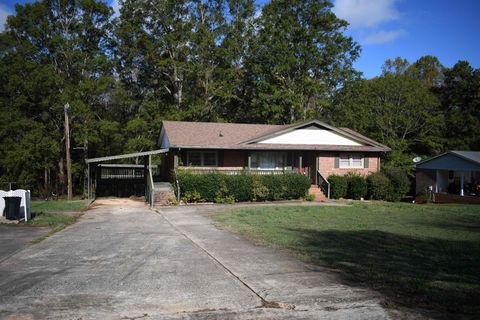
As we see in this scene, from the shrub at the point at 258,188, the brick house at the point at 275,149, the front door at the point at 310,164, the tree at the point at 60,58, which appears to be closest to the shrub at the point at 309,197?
the brick house at the point at 275,149

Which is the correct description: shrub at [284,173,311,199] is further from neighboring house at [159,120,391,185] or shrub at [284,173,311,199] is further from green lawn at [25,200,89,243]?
green lawn at [25,200,89,243]

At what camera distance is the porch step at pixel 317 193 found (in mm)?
26703

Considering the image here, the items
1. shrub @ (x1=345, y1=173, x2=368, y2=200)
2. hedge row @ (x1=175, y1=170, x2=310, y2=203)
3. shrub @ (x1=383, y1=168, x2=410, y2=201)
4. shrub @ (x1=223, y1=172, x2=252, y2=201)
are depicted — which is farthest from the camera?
shrub @ (x1=383, y1=168, x2=410, y2=201)

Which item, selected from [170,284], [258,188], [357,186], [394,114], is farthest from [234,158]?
[394,114]

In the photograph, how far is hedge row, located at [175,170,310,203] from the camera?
2309 centimetres

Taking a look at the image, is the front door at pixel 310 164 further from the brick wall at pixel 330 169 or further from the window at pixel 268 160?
the window at pixel 268 160

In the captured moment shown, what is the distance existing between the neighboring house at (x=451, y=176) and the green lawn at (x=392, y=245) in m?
14.7

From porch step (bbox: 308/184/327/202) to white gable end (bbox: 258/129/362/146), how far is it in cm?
305

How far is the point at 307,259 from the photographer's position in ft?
29.6

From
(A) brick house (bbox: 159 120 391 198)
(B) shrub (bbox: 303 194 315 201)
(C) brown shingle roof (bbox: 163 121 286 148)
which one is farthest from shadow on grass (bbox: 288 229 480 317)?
(A) brick house (bbox: 159 120 391 198)

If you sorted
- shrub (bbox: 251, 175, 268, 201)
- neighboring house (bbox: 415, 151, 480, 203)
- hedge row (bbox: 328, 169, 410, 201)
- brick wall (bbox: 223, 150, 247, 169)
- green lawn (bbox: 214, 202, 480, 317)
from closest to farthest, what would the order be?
green lawn (bbox: 214, 202, 480, 317), shrub (bbox: 251, 175, 268, 201), hedge row (bbox: 328, 169, 410, 201), brick wall (bbox: 223, 150, 247, 169), neighboring house (bbox: 415, 151, 480, 203)

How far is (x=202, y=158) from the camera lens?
27.6 metres

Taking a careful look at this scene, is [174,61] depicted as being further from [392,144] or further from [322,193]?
[392,144]

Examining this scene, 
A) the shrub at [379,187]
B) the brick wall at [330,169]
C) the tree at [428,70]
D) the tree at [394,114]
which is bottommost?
the shrub at [379,187]
